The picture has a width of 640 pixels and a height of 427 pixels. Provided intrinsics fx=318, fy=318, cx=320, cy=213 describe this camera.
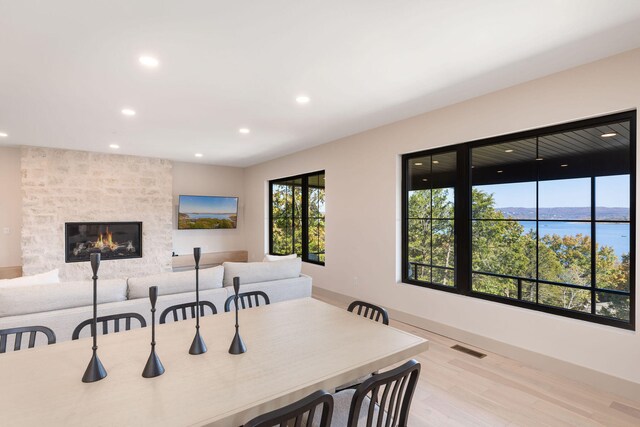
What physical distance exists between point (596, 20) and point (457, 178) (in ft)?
6.08

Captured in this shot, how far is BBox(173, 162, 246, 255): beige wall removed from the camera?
7359 millimetres

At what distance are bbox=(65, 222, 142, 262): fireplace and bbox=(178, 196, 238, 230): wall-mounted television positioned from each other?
0.92m

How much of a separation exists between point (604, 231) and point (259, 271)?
330cm

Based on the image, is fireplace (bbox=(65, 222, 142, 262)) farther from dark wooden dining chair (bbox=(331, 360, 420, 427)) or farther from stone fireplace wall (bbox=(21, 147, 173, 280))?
dark wooden dining chair (bbox=(331, 360, 420, 427))

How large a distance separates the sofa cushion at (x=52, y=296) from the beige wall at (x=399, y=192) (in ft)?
10.2

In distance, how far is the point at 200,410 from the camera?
1.14 metres

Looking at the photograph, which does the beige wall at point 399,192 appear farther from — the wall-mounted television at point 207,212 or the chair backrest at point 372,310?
the wall-mounted television at point 207,212

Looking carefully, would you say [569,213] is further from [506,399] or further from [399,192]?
[399,192]

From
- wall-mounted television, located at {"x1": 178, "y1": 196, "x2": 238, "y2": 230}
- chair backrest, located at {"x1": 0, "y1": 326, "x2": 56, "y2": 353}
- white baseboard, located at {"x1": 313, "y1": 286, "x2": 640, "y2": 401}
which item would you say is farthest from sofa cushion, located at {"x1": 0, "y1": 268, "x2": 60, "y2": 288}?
wall-mounted television, located at {"x1": 178, "y1": 196, "x2": 238, "y2": 230}

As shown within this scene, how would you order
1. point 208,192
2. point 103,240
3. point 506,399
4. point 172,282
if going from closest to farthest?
point 506,399
point 172,282
point 103,240
point 208,192

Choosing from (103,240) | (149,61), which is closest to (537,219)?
(149,61)

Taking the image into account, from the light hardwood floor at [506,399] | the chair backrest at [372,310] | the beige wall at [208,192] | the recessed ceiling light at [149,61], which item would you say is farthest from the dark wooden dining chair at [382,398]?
the beige wall at [208,192]

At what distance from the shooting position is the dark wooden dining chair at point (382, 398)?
1.18 meters

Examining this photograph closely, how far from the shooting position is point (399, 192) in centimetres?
428
